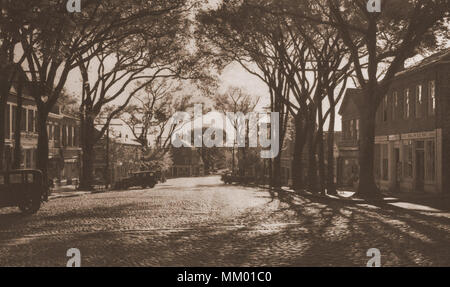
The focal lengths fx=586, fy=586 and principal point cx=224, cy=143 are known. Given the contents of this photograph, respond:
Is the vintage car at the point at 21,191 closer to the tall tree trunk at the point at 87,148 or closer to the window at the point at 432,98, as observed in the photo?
the window at the point at 432,98

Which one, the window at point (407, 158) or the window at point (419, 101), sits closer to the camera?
A: the window at point (419, 101)

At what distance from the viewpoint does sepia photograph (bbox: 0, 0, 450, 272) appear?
35.6 ft

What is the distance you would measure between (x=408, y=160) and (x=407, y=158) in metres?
0.17

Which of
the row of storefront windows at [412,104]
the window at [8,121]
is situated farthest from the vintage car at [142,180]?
the row of storefront windows at [412,104]

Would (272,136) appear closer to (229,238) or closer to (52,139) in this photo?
(52,139)

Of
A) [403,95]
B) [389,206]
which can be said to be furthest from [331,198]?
[403,95]

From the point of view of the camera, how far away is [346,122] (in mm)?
51000

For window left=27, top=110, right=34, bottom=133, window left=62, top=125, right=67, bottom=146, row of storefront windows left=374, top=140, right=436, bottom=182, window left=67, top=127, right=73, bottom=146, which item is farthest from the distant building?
row of storefront windows left=374, top=140, right=436, bottom=182

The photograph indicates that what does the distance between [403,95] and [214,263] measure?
92.1 ft

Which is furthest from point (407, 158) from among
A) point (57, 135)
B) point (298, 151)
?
point (57, 135)

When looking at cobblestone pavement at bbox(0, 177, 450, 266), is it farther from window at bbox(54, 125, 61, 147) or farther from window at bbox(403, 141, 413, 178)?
window at bbox(54, 125, 61, 147)

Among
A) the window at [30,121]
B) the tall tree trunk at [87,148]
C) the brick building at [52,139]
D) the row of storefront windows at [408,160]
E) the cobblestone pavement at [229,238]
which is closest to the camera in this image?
the cobblestone pavement at [229,238]

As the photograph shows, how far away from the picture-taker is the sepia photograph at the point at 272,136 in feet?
35.6
